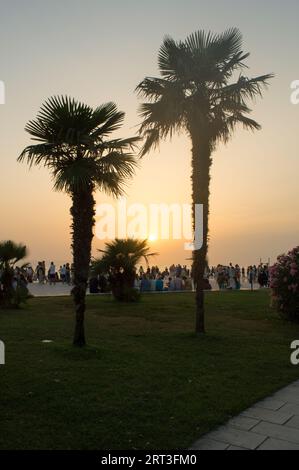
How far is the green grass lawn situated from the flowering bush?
76cm

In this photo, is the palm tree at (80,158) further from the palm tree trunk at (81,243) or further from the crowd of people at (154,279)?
the crowd of people at (154,279)

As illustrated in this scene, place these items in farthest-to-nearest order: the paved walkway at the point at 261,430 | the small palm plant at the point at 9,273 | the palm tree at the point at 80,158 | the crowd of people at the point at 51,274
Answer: the crowd of people at the point at 51,274 < the small palm plant at the point at 9,273 < the palm tree at the point at 80,158 < the paved walkway at the point at 261,430

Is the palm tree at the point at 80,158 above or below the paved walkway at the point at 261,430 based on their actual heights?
above

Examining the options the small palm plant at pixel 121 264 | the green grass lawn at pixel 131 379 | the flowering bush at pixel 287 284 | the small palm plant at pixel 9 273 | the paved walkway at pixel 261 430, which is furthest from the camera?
the small palm plant at pixel 121 264

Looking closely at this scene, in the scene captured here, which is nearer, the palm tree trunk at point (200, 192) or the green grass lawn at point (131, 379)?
the green grass lawn at point (131, 379)

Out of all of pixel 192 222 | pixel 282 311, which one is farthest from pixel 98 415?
pixel 282 311

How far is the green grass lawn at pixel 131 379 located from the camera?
17.3 feet

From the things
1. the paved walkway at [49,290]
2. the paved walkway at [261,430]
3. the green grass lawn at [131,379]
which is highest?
the paved walkway at [49,290]

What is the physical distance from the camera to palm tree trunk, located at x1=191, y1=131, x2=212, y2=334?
12.2 meters

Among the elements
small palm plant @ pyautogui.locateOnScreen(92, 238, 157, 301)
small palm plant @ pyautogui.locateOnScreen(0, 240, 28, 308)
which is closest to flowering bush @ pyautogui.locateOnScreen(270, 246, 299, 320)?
small palm plant @ pyautogui.locateOnScreen(92, 238, 157, 301)

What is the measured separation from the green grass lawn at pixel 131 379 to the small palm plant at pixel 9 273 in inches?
128

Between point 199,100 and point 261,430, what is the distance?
8765mm

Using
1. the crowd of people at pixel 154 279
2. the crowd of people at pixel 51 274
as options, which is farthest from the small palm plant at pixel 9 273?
the crowd of people at pixel 51 274

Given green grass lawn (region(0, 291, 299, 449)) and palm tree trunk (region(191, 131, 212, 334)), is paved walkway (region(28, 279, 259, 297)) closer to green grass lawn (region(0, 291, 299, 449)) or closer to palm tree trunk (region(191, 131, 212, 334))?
green grass lawn (region(0, 291, 299, 449))
